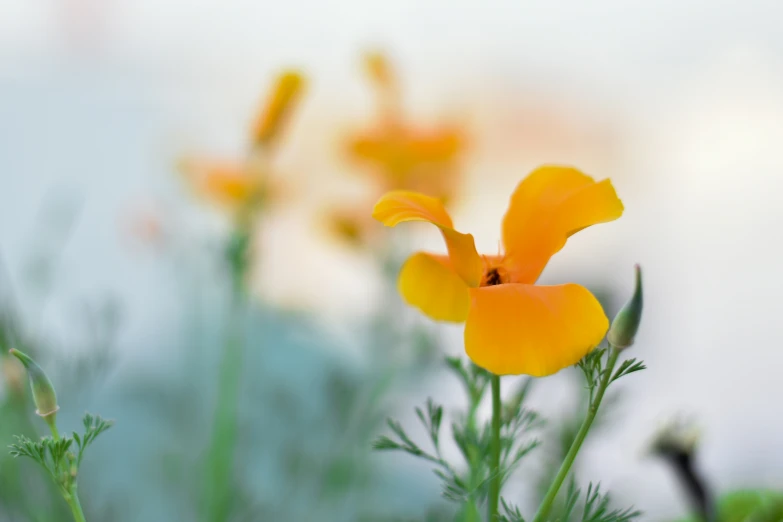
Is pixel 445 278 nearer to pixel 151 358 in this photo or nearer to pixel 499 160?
pixel 499 160

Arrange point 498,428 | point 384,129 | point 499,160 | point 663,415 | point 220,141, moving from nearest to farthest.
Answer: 1. point 498,428
2. point 663,415
3. point 384,129
4. point 499,160
5. point 220,141

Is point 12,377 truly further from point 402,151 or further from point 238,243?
point 402,151

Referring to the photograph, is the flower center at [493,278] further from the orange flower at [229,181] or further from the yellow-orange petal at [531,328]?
the orange flower at [229,181]

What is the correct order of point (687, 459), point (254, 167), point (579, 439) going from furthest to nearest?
point (254, 167)
point (687, 459)
point (579, 439)

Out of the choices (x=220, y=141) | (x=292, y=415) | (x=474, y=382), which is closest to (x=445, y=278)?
(x=474, y=382)

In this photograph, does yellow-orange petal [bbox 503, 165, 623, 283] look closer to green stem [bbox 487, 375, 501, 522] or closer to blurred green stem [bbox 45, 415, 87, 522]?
green stem [bbox 487, 375, 501, 522]

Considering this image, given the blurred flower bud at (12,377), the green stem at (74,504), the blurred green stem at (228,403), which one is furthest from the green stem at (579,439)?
the blurred green stem at (228,403)

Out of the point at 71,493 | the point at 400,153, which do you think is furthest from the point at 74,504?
the point at 400,153
